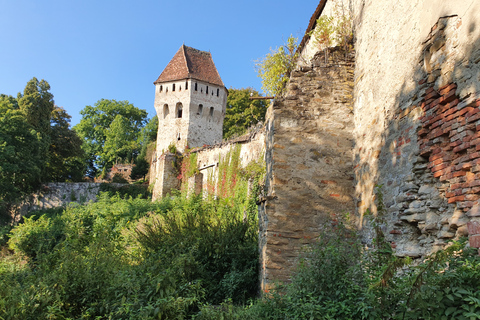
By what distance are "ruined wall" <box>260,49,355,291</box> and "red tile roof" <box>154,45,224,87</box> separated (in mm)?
27722

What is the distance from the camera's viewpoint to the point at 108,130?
44.7m

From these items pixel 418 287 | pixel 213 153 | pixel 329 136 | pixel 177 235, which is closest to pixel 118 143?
pixel 213 153

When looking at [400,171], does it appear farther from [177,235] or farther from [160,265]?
[177,235]

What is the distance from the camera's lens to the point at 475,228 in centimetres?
370

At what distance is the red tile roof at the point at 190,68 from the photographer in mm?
34094

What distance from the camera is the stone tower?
32.8m

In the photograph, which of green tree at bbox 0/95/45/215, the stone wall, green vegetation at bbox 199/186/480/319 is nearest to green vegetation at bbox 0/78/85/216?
green tree at bbox 0/95/45/215

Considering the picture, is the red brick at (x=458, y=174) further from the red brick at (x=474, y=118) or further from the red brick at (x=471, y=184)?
the red brick at (x=474, y=118)

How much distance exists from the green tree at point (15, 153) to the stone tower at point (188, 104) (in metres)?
9.90

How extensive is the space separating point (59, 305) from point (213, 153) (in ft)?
61.2

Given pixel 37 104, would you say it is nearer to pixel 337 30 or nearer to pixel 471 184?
pixel 337 30

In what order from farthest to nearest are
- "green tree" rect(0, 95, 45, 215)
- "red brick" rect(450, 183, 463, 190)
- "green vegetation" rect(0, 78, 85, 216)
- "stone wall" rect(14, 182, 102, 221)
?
"stone wall" rect(14, 182, 102, 221), "green vegetation" rect(0, 78, 85, 216), "green tree" rect(0, 95, 45, 215), "red brick" rect(450, 183, 463, 190)

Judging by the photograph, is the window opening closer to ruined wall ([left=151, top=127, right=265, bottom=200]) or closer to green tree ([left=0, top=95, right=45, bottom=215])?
ruined wall ([left=151, top=127, right=265, bottom=200])

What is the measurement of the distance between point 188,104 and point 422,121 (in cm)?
2952
